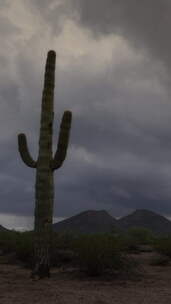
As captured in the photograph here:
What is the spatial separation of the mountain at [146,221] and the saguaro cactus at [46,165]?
80.7 metres

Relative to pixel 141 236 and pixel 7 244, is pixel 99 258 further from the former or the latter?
pixel 141 236

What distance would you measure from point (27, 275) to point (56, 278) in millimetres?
1282

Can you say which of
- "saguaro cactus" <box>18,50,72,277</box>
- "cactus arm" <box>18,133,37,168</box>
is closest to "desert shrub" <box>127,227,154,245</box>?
"cactus arm" <box>18,133,37,168</box>

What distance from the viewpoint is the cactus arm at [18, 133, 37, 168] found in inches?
540

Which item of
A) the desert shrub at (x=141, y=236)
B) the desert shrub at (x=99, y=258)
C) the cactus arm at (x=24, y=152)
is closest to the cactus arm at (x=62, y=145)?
the cactus arm at (x=24, y=152)

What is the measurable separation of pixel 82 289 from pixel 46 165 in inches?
145

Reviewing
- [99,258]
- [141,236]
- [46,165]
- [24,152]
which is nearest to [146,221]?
[141,236]

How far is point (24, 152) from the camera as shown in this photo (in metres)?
14.2

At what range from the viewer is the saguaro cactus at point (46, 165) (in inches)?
504

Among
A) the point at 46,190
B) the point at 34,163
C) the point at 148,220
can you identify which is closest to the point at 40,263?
the point at 46,190

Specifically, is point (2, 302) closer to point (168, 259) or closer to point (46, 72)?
point (46, 72)

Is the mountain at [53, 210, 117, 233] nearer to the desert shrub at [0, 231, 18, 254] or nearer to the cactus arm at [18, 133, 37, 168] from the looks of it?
the desert shrub at [0, 231, 18, 254]

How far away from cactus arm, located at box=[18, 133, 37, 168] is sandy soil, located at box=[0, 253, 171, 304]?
328cm

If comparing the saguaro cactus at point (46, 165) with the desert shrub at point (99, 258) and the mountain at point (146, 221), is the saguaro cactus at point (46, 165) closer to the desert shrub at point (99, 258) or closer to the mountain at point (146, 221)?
the desert shrub at point (99, 258)
